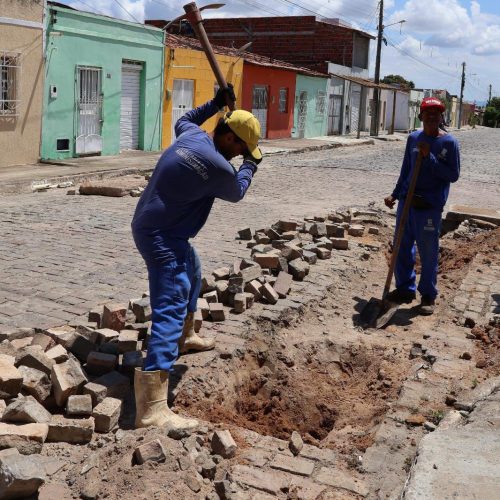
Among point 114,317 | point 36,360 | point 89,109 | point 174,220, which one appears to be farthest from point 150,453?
point 89,109

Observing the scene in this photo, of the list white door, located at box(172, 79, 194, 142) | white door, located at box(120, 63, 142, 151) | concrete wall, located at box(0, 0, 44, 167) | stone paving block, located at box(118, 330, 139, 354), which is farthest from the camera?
white door, located at box(172, 79, 194, 142)

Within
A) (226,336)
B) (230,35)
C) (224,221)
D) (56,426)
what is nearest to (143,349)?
(226,336)

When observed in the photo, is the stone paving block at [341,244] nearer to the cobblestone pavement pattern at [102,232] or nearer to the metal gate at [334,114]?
the cobblestone pavement pattern at [102,232]

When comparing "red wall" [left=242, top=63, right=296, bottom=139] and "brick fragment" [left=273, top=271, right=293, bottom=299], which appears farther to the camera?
"red wall" [left=242, top=63, right=296, bottom=139]

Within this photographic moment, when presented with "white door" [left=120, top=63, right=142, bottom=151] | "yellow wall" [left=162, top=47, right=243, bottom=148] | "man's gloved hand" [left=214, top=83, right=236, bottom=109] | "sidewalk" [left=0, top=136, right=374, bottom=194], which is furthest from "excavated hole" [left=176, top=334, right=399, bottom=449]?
"yellow wall" [left=162, top=47, right=243, bottom=148]

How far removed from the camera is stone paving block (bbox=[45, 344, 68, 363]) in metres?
4.12

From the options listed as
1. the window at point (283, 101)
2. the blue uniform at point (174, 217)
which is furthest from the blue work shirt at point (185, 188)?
the window at point (283, 101)

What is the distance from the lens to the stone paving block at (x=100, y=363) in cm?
430

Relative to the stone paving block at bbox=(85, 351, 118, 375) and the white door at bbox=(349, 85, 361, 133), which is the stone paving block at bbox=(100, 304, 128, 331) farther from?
the white door at bbox=(349, 85, 361, 133)

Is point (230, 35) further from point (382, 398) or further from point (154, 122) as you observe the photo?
point (382, 398)

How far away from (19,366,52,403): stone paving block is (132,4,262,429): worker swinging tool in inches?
20.4

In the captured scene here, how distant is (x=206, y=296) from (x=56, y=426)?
2.27m

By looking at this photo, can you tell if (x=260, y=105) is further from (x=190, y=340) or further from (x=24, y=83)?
(x=190, y=340)

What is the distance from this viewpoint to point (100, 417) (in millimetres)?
3738
